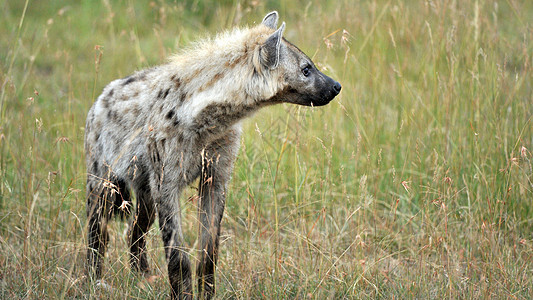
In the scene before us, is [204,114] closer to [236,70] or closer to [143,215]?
[236,70]

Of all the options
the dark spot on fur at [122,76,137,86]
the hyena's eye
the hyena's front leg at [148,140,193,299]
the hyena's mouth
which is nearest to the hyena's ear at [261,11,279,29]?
the hyena's eye

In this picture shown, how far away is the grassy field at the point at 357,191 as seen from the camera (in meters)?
2.88

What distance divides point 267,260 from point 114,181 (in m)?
0.98

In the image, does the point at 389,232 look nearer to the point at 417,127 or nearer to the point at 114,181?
the point at 417,127

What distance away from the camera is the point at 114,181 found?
11.0 ft

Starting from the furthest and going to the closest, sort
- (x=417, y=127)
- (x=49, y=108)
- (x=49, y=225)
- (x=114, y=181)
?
(x=49, y=108), (x=417, y=127), (x=49, y=225), (x=114, y=181)

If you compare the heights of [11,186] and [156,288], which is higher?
[11,186]

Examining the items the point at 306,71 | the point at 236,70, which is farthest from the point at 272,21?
the point at 236,70

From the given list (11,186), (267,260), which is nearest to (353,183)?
(267,260)

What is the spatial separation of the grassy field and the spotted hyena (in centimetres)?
12

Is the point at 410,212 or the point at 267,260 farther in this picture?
the point at 410,212

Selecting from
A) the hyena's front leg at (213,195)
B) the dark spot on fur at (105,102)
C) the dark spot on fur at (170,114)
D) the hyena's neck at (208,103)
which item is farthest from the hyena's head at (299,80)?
the dark spot on fur at (105,102)

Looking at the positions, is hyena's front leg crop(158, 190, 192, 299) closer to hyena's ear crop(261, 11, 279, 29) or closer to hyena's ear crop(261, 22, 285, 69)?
hyena's ear crop(261, 22, 285, 69)

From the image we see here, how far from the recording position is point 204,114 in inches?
117
